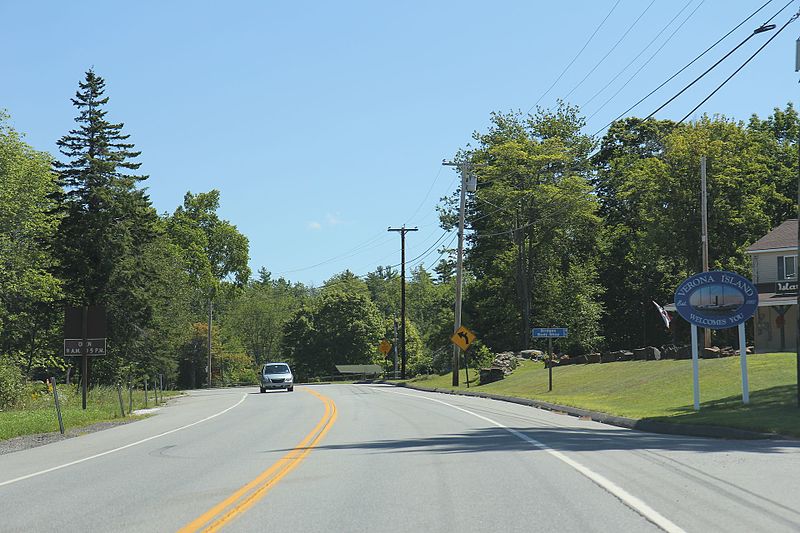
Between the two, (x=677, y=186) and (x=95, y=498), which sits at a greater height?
(x=677, y=186)

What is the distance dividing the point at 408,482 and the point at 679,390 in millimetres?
21601

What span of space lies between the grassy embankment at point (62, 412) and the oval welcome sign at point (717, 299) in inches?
691

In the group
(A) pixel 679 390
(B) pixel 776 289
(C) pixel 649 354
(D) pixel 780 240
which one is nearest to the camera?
(A) pixel 679 390

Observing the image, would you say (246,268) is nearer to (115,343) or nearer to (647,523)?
(115,343)

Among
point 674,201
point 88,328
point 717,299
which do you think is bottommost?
point 88,328

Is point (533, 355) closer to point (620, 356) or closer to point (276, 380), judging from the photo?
point (620, 356)

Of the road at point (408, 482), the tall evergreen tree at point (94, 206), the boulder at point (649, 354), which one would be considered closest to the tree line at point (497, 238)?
the tall evergreen tree at point (94, 206)

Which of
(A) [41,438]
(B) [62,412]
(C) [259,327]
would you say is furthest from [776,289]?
(C) [259,327]

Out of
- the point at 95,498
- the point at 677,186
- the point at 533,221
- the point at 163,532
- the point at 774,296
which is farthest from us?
the point at 533,221

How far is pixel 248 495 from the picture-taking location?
10.6 m

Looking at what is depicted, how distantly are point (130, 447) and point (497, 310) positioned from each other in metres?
55.7

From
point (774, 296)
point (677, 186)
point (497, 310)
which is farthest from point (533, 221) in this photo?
point (774, 296)

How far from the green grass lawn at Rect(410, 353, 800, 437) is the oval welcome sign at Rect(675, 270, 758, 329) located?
2.34m

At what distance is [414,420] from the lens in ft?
79.4
